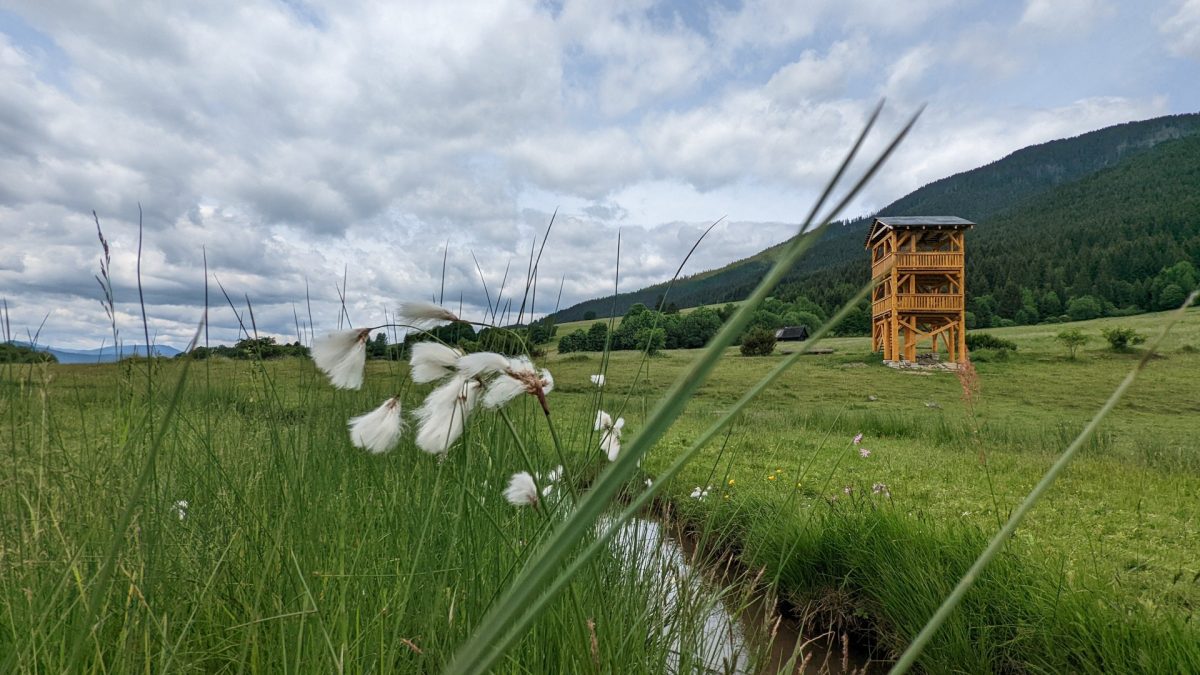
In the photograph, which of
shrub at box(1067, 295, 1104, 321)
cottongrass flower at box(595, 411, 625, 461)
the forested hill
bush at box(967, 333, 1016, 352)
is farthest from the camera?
shrub at box(1067, 295, 1104, 321)

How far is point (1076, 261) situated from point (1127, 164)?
70774 millimetres

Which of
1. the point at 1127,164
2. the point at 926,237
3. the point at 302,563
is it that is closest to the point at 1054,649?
the point at 302,563

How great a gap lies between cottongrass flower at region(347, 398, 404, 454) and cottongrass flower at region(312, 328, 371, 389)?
141mm

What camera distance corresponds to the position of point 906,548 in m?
3.21

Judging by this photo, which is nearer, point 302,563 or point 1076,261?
point 302,563

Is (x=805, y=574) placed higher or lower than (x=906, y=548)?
lower

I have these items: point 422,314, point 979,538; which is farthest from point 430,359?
point 979,538

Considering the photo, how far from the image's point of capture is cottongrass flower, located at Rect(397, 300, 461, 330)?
1.20 meters

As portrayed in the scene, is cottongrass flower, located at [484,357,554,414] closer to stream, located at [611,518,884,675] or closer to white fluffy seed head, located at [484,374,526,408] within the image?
white fluffy seed head, located at [484,374,526,408]

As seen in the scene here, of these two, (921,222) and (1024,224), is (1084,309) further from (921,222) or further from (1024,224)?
(1024,224)

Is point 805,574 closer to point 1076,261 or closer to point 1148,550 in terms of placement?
point 1148,550

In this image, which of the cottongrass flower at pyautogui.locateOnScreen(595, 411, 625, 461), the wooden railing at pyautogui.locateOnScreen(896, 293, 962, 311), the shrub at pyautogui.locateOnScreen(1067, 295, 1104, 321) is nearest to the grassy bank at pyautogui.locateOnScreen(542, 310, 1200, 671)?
the cottongrass flower at pyautogui.locateOnScreen(595, 411, 625, 461)

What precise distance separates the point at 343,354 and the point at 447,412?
26 cm

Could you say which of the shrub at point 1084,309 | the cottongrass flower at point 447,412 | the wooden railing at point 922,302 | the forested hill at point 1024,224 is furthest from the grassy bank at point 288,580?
the shrub at point 1084,309
